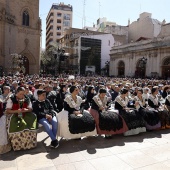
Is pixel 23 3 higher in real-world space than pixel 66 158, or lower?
higher

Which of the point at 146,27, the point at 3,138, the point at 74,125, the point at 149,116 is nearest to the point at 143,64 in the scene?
the point at 146,27

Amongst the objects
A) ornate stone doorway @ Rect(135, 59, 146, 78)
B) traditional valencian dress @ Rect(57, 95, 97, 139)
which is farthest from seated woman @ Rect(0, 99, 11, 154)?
ornate stone doorway @ Rect(135, 59, 146, 78)

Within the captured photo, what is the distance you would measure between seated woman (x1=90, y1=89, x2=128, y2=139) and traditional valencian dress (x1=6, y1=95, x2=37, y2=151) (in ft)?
5.87

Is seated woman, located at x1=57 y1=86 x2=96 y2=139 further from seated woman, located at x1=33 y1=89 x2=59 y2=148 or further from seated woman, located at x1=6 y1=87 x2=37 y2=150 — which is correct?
seated woman, located at x1=6 y1=87 x2=37 y2=150

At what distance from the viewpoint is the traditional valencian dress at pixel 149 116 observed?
6.75m

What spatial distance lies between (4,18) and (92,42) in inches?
810

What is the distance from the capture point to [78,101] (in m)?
6.16

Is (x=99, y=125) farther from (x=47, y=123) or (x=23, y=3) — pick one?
(x=23, y=3)

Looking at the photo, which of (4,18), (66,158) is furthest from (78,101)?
(4,18)

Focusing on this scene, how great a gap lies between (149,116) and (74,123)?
8.82 ft

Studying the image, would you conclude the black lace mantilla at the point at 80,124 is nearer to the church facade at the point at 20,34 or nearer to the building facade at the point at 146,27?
the church facade at the point at 20,34

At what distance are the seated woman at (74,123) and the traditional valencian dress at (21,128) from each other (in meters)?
0.79

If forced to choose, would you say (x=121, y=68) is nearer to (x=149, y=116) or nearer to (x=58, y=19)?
(x=149, y=116)

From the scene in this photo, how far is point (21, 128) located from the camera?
5.00 meters
